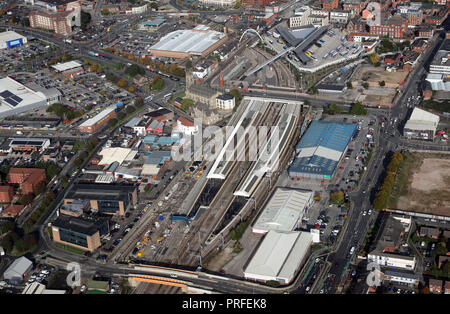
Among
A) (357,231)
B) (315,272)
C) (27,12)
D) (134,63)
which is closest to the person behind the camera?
(315,272)

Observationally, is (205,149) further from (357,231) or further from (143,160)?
(357,231)

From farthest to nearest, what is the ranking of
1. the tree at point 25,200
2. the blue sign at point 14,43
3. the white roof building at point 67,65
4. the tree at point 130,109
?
1. the blue sign at point 14,43
2. the white roof building at point 67,65
3. the tree at point 130,109
4. the tree at point 25,200

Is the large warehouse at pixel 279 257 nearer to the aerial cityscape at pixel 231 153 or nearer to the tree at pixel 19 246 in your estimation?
the aerial cityscape at pixel 231 153

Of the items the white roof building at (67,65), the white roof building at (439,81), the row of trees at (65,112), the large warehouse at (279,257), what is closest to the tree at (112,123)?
the row of trees at (65,112)

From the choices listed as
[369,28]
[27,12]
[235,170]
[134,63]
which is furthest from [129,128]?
[27,12]

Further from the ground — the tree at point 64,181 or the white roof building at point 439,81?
the white roof building at point 439,81

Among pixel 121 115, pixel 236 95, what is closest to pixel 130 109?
pixel 121 115

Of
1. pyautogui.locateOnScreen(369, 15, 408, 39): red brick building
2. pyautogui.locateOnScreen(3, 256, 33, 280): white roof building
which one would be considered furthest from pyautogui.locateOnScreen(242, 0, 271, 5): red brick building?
pyautogui.locateOnScreen(3, 256, 33, 280): white roof building
